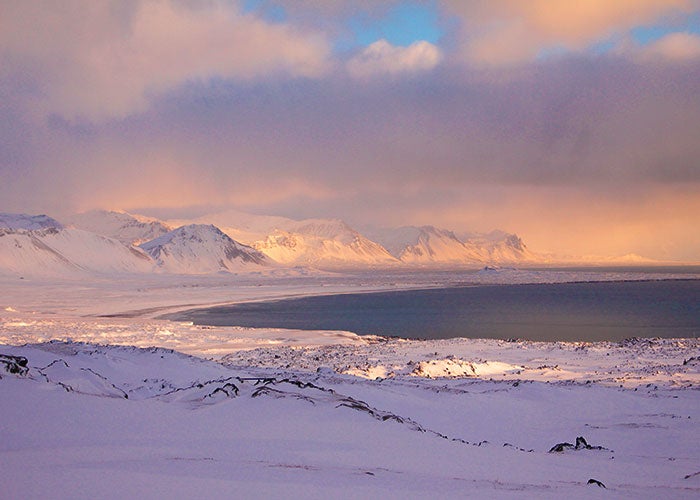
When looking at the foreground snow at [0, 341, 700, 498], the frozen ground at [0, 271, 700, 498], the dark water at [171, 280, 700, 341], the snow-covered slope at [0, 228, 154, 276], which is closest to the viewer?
the foreground snow at [0, 341, 700, 498]

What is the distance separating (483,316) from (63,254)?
121 m

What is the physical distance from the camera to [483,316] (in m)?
55.6

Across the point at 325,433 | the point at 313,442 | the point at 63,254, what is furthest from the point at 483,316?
the point at 63,254

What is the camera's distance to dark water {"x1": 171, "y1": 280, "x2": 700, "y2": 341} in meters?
43.2

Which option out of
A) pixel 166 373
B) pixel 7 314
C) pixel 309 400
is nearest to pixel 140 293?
pixel 7 314

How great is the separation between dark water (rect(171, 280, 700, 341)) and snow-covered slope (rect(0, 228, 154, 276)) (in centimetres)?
7663

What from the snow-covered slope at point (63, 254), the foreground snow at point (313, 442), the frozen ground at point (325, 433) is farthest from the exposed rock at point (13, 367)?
the snow-covered slope at point (63, 254)

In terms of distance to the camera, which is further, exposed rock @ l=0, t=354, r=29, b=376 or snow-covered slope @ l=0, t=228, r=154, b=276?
snow-covered slope @ l=0, t=228, r=154, b=276

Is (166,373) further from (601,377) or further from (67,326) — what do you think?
(67,326)

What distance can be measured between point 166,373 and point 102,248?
153 meters

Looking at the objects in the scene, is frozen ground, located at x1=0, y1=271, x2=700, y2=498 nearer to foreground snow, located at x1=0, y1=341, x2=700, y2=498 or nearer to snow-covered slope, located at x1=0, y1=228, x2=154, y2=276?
foreground snow, located at x1=0, y1=341, x2=700, y2=498

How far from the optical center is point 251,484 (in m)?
4.37

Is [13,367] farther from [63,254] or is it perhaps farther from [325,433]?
[63,254]

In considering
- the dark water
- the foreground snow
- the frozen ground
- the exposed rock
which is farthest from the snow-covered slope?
the foreground snow
